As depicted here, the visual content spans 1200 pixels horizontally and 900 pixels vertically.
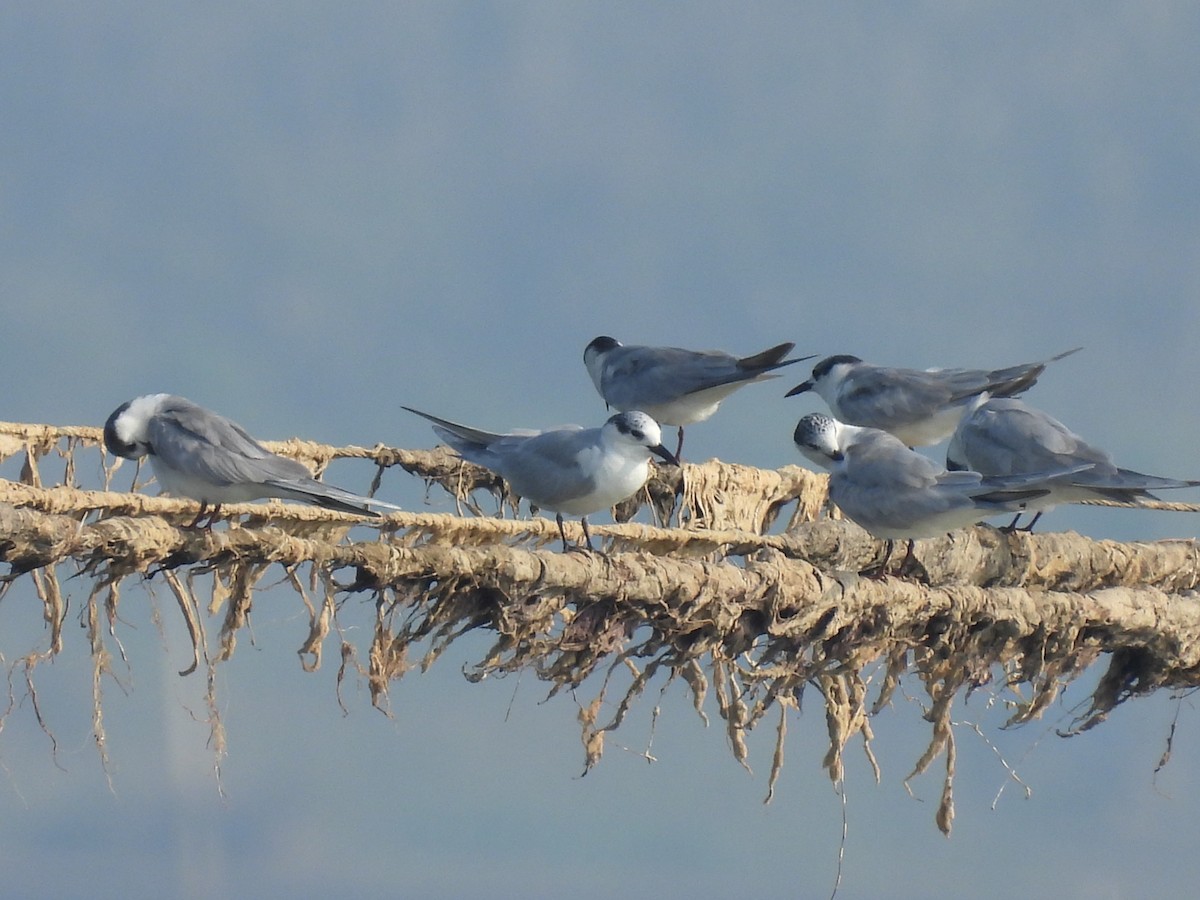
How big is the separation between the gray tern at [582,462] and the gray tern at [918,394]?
193 centimetres

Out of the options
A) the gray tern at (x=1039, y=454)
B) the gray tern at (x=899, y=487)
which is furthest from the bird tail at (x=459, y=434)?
the gray tern at (x=1039, y=454)

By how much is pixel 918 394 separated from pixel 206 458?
3346mm

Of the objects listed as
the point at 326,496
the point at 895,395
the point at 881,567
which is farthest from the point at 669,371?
the point at 326,496

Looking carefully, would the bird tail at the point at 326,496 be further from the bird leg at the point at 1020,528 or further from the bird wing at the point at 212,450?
the bird leg at the point at 1020,528

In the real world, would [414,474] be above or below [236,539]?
above

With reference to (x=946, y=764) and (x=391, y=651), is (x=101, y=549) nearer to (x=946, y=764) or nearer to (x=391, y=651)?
(x=391, y=651)

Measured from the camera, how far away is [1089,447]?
7.23m

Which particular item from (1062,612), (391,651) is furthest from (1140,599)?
(391,651)

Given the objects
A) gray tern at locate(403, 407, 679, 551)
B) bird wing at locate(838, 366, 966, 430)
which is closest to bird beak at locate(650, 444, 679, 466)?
gray tern at locate(403, 407, 679, 551)

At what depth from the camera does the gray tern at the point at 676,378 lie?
793 centimetres

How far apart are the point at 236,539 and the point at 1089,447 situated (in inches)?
145

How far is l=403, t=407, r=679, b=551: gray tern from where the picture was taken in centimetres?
625

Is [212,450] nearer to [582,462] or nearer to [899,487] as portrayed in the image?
[582,462]

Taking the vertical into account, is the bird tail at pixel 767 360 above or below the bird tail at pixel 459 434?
above
